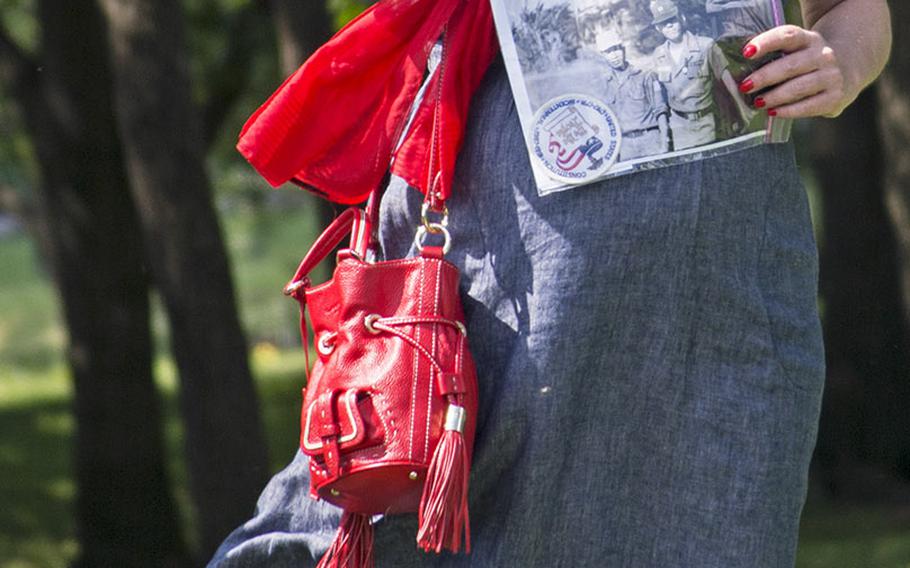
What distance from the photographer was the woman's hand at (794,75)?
167 cm

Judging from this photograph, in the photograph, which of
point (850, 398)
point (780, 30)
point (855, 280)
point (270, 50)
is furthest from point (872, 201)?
point (780, 30)

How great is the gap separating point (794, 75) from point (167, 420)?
11.9 metres

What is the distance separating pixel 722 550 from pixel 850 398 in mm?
7217

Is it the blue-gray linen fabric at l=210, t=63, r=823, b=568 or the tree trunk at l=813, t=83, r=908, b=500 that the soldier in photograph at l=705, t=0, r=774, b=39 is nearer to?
the blue-gray linen fabric at l=210, t=63, r=823, b=568

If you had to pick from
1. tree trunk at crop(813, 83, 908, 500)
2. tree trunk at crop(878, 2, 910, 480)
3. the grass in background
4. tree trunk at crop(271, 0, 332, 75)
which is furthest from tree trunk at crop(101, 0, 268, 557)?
tree trunk at crop(813, 83, 908, 500)

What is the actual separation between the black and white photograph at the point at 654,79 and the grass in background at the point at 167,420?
4.02 meters

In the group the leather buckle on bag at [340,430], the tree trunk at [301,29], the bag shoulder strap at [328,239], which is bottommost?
the leather buckle on bag at [340,430]

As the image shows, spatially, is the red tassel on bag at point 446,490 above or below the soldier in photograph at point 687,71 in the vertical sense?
below

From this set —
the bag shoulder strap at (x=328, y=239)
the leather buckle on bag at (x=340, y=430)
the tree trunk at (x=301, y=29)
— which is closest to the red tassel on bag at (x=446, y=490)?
the leather buckle on bag at (x=340, y=430)

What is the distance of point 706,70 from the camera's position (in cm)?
170

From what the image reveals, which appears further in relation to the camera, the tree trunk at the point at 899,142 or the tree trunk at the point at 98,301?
the tree trunk at the point at 899,142

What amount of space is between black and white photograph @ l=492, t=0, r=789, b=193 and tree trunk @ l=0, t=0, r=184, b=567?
525cm

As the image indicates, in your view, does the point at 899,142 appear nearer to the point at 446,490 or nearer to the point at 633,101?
the point at 633,101

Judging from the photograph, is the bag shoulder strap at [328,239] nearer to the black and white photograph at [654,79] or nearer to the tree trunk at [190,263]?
the black and white photograph at [654,79]
